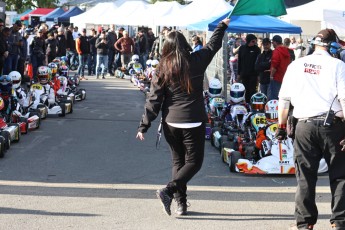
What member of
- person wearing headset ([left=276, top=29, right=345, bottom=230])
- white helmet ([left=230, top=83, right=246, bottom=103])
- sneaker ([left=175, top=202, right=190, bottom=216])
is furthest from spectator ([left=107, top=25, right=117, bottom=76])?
person wearing headset ([left=276, top=29, right=345, bottom=230])

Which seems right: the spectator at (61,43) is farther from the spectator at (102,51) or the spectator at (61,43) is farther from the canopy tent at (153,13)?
the canopy tent at (153,13)

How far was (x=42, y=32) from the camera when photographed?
2416cm

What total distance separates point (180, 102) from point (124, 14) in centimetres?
2658

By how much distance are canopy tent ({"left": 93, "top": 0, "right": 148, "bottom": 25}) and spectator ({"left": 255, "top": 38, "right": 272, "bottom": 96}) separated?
16.6m

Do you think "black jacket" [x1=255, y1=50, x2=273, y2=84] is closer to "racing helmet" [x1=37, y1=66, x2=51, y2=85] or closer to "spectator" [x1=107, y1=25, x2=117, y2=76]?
"racing helmet" [x1=37, y1=66, x2=51, y2=85]

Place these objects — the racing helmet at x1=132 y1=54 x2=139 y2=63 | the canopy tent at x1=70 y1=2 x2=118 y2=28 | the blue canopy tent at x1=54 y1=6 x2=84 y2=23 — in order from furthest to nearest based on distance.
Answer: the blue canopy tent at x1=54 y1=6 x2=84 y2=23 → the canopy tent at x1=70 y1=2 x2=118 y2=28 → the racing helmet at x1=132 y1=54 x2=139 y2=63

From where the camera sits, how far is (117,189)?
8.73 m

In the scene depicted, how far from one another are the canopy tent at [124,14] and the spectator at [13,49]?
10.9 metres

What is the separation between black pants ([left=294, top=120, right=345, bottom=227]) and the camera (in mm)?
6449

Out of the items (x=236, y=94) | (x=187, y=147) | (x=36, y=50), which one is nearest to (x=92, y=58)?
(x=36, y=50)

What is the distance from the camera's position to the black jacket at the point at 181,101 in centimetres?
712

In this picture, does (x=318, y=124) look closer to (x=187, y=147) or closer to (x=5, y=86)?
(x=187, y=147)

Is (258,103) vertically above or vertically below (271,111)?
below

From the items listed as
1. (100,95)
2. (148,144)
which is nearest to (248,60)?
(148,144)
